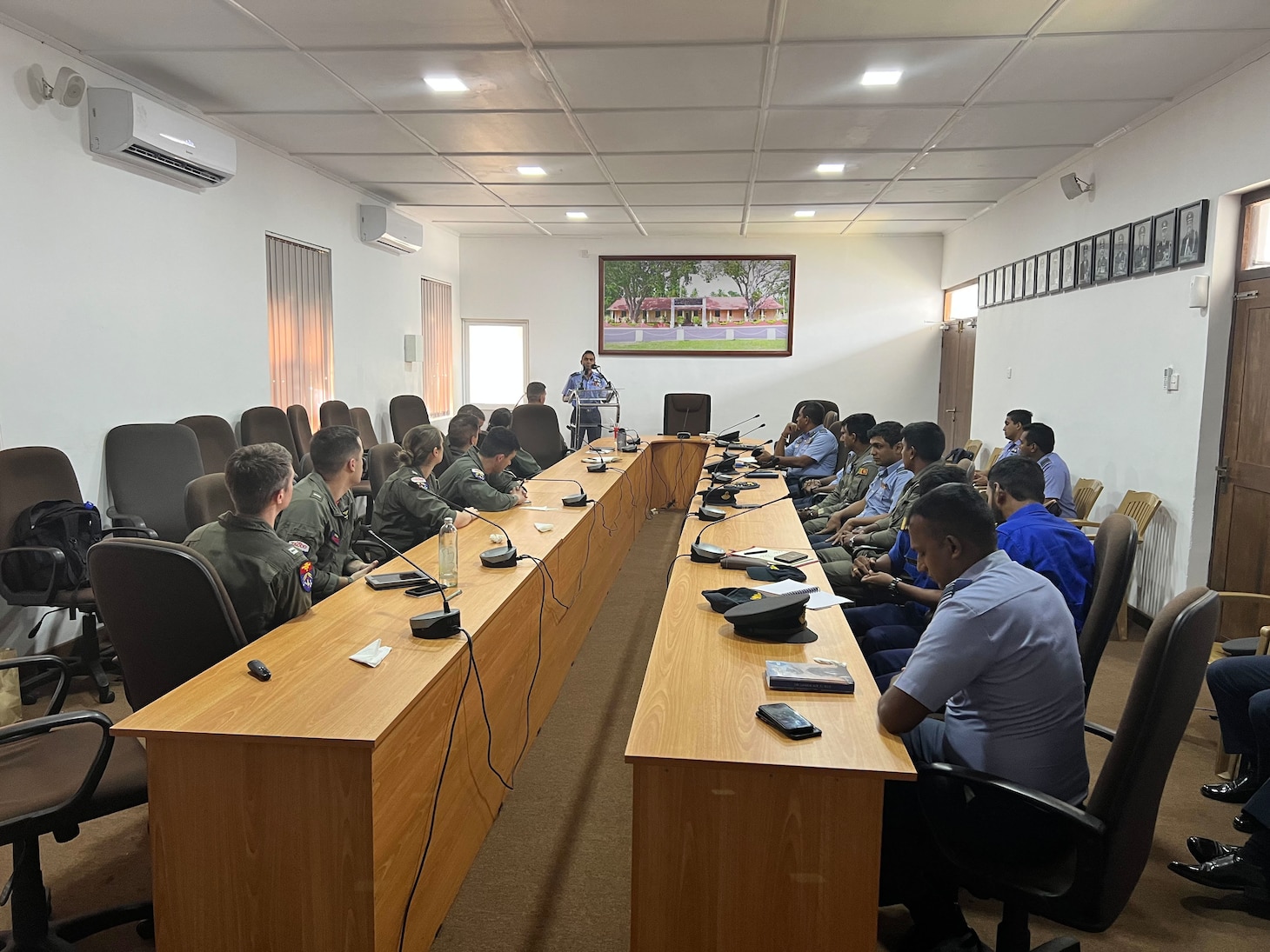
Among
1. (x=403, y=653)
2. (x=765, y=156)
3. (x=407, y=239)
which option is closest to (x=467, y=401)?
(x=407, y=239)

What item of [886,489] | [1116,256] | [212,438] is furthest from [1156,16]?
[212,438]

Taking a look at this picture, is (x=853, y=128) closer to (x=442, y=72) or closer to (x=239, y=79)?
(x=442, y=72)

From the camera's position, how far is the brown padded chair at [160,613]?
196cm

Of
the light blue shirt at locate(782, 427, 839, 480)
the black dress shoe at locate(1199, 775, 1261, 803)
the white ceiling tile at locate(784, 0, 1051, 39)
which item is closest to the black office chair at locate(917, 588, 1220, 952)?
the black dress shoe at locate(1199, 775, 1261, 803)

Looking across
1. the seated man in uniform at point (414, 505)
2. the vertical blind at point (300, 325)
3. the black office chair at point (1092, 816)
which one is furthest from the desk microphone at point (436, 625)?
the vertical blind at point (300, 325)

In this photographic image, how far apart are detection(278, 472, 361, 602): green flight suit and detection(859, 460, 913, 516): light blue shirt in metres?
2.64

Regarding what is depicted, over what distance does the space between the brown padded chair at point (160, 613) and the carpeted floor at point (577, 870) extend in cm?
62

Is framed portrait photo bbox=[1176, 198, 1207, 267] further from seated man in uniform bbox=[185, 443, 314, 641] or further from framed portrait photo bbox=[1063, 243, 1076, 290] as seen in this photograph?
seated man in uniform bbox=[185, 443, 314, 641]

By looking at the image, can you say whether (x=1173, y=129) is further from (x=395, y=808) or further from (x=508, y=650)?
(x=395, y=808)

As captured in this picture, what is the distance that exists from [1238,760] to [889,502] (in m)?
1.92

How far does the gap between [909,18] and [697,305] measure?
669 cm

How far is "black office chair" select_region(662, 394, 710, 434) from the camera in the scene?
917 centimetres

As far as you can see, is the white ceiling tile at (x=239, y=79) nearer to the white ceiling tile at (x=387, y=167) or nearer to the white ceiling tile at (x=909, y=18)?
the white ceiling tile at (x=387, y=167)

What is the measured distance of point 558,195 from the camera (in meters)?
7.32
